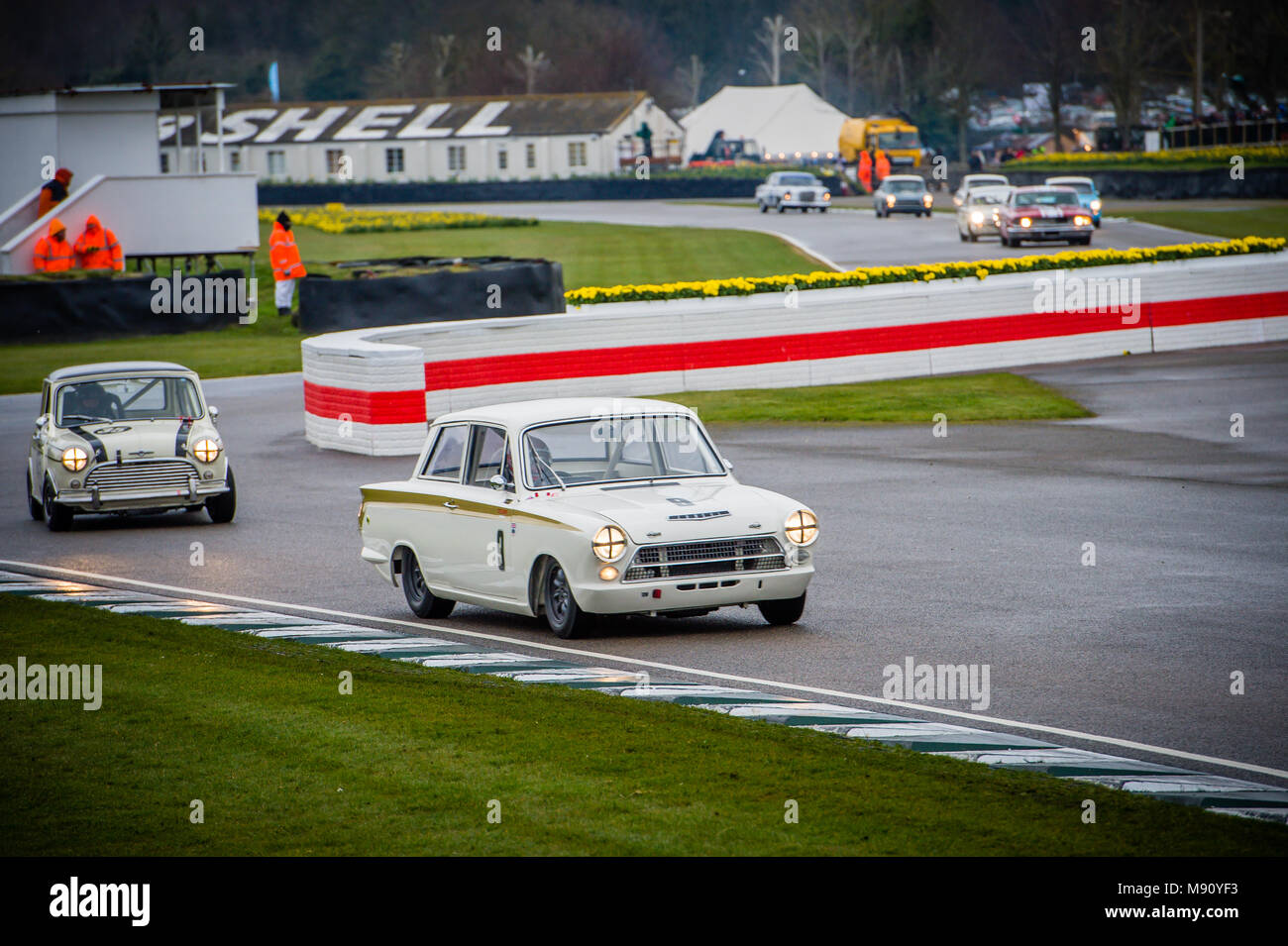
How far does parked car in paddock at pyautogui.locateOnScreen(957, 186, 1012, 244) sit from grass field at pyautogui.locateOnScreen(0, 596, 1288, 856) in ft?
137

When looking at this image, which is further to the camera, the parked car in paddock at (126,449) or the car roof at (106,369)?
the car roof at (106,369)

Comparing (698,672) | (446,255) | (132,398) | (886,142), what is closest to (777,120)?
(886,142)

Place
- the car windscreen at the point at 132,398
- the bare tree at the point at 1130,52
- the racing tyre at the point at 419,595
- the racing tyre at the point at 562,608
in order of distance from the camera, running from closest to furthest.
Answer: the racing tyre at the point at 562,608 < the racing tyre at the point at 419,595 < the car windscreen at the point at 132,398 < the bare tree at the point at 1130,52

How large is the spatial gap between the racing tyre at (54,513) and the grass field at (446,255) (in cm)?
1262

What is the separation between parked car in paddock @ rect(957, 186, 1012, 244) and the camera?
5009 centimetres

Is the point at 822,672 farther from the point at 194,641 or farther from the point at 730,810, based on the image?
the point at 194,641

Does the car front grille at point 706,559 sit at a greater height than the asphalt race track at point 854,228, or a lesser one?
lesser

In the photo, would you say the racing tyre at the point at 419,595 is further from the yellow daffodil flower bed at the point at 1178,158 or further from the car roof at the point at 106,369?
the yellow daffodil flower bed at the point at 1178,158

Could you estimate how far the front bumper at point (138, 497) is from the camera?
17.2 metres

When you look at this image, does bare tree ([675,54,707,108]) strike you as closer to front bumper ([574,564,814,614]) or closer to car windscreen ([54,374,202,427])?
car windscreen ([54,374,202,427])

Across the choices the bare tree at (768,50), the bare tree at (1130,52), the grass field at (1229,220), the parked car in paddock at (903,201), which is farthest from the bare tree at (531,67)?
the grass field at (1229,220)

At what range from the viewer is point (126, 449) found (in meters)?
17.3

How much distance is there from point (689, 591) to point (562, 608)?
0.90 m
